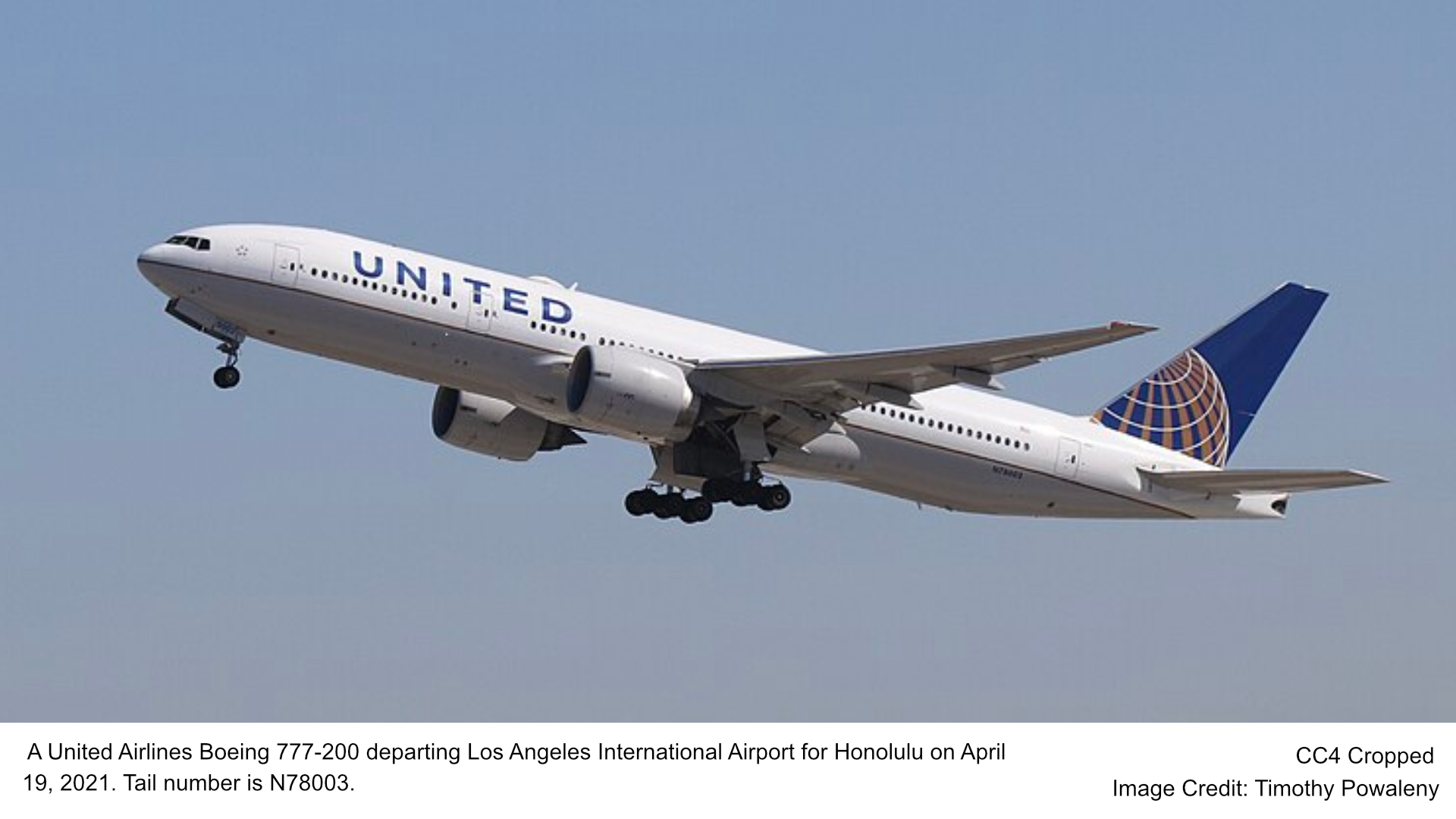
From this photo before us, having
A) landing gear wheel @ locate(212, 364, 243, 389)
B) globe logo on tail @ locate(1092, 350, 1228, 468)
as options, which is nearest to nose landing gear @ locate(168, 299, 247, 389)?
landing gear wheel @ locate(212, 364, 243, 389)

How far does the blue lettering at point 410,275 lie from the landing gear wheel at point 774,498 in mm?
7902

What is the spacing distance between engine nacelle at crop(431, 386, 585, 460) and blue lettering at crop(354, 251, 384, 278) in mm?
6284

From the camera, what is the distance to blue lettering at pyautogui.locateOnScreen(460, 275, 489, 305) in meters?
44.7

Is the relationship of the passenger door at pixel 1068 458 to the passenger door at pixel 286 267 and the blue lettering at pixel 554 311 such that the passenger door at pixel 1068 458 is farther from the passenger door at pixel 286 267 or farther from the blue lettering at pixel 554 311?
the passenger door at pixel 286 267

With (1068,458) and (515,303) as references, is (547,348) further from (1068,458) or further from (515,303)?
(1068,458)

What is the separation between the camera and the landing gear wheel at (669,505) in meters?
49.8

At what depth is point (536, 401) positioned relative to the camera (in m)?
45.7

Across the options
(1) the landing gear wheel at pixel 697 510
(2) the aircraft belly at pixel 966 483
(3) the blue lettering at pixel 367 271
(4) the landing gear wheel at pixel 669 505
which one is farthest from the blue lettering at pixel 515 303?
(2) the aircraft belly at pixel 966 483

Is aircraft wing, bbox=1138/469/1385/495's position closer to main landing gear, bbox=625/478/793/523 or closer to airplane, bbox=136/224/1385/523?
airplane, bbox=136/224/1385/523

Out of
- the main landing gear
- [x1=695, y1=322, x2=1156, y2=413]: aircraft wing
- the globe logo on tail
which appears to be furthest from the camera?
the globe logo on tail

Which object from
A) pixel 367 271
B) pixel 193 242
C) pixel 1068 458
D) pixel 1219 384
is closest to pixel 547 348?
pixel 367 271
